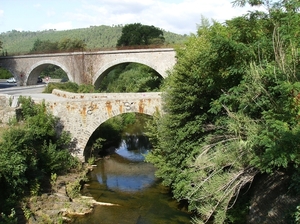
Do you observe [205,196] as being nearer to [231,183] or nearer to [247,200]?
[231,183]

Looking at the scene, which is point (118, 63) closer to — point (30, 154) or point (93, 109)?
point (93, 109)

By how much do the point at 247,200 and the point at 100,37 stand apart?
88.5 meters

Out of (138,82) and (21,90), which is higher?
(138,82)

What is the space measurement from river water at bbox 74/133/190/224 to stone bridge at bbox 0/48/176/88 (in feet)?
34.6

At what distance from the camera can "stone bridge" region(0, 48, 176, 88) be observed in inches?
1083

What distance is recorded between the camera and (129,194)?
548 inches

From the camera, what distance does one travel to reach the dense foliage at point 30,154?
464 inches

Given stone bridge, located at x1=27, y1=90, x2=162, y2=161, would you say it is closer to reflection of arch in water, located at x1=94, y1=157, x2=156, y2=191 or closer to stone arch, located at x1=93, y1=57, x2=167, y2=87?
reflection of arch in water, located at x1=94, y1=157, x2=156, y2=191

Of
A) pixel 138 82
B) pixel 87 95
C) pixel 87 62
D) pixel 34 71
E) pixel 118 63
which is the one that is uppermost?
pixel 87 62

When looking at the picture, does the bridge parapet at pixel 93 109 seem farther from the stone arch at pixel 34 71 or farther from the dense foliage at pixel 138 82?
the stone arch at pixel 34 71

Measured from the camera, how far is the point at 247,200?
10.4 meters

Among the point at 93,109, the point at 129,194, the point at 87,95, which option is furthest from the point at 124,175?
the point at 87,95

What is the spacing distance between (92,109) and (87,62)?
15.3m

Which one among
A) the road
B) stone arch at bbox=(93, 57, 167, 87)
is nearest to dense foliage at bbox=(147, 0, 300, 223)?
stone arch at bbox=(93, 57, 167, 87)
